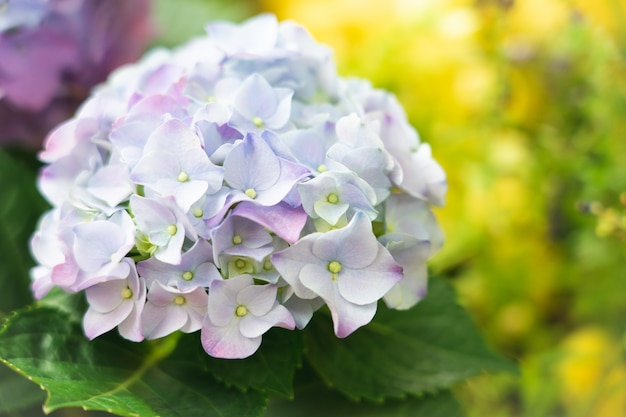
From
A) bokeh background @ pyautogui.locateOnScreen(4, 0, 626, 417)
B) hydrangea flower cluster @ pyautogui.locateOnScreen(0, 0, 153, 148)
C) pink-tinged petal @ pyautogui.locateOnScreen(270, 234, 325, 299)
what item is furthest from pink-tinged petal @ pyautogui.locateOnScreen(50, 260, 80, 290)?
bokeh background @ pyautogui.locateOnScreen(4, 0, 626, 417)

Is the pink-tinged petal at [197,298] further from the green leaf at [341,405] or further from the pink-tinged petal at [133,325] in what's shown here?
the green leaf at [341,405]

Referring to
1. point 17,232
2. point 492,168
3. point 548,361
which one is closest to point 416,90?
point 492,168

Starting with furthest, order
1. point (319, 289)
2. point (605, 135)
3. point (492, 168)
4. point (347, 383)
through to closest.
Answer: point (492, 168)
point (605, 135)
point (347, 383)
point (319, 289)

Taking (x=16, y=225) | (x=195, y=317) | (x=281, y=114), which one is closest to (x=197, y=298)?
(x=195, y=317)

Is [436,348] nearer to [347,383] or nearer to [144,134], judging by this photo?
[347,383]

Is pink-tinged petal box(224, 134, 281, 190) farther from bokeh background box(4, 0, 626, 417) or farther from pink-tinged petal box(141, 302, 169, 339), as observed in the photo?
bokeh background box(4, 0, 626, 417)
